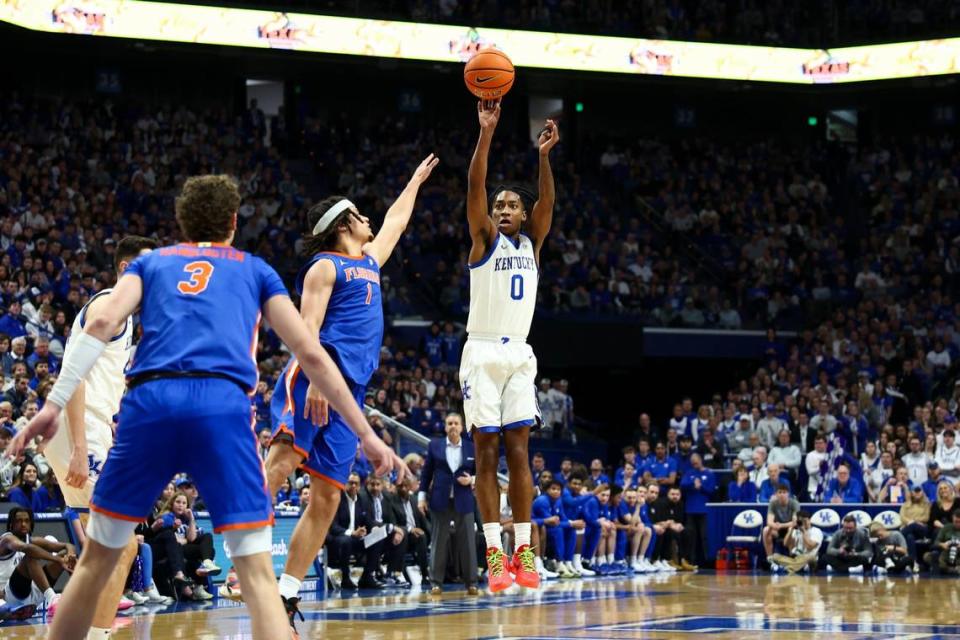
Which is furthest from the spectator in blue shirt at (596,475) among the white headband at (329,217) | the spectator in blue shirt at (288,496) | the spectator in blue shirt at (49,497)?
the white headband at (329,217)

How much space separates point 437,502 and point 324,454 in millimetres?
9558

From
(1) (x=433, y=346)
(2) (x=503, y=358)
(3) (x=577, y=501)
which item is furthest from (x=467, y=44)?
(2) (x=503, y=358)

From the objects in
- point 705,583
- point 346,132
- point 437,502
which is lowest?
point 705,583

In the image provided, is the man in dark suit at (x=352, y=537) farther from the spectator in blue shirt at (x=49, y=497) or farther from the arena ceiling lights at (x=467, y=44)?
the arena ceiling lights at (x=467, y=44)

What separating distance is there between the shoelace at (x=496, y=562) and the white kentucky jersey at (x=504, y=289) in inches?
58.9

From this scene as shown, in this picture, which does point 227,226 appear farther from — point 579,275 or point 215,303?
point 579,275

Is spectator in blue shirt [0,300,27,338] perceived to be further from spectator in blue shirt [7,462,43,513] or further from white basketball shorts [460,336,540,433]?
white basketball shorts [460,336,540,433]

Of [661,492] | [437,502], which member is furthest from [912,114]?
[437,502]

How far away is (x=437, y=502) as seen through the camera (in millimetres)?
17328

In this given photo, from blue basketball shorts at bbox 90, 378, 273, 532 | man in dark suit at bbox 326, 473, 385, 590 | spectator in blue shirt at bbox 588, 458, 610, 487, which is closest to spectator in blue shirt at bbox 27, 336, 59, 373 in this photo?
man in dark suit at bbox 326, 473, 385, 590

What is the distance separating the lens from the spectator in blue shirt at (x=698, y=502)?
2312 cm

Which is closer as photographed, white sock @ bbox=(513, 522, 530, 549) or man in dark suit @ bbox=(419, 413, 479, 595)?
white sock @ bbox=(513, 522, 530, 549)

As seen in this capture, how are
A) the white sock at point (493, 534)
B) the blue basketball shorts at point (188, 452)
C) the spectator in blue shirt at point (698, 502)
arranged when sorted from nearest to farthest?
the blue basketball shorts at point (188, 452) → the white sock at point (493, 534) → the spectator in blue shirt at point (698, 502)

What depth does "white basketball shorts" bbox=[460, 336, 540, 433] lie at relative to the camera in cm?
954
